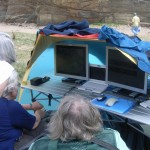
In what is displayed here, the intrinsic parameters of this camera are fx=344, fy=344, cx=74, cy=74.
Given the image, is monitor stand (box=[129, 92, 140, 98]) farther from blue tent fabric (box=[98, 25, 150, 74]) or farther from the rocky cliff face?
the rocky cliff face

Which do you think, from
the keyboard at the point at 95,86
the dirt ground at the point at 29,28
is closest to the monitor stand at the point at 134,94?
the keyboard at the point at 95,86

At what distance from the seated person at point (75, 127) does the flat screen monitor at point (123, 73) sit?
115 cm

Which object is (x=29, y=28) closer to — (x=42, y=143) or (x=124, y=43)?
(x=124, y=43)

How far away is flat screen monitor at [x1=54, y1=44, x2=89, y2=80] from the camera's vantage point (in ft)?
11.0

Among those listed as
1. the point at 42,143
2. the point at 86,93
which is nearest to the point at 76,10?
the point at 86,93

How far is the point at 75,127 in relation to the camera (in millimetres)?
1684

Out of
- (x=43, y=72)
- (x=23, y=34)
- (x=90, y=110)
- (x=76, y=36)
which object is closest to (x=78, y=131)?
(x=90, y=110)

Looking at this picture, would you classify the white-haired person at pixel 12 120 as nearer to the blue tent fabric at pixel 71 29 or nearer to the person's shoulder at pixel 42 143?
the person's shoulder at pixel 42 143

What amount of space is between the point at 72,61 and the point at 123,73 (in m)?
0.67

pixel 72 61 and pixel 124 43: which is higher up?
pixel 124 43

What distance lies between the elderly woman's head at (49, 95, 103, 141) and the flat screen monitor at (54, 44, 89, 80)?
1627 millimetres

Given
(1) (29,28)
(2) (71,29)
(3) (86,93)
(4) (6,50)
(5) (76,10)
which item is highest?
(2) (71,29)

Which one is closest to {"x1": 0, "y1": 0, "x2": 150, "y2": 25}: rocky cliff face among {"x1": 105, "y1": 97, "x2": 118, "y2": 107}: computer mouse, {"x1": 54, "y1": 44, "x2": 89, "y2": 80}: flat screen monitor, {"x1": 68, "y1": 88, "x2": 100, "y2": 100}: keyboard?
{"x1": 54, "y1": 44, "x2": 89, "y2": 80}: flat screen monitor

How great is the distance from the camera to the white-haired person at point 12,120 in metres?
2.17
